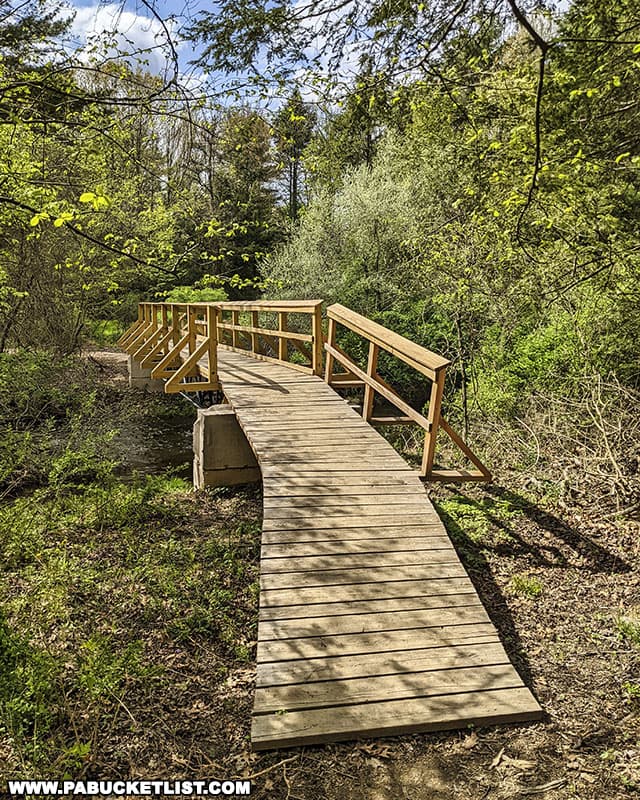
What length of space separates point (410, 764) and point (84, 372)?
13.9 m

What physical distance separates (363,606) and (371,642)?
276mm

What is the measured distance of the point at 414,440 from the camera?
8.99 metres

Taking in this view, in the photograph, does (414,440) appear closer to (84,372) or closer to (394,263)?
(394,263)

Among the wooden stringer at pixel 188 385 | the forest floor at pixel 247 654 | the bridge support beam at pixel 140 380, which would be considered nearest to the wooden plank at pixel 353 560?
the forest floor at pixel 247 654

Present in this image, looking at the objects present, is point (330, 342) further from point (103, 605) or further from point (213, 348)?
point (103, 605)

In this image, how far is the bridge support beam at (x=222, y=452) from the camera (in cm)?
693

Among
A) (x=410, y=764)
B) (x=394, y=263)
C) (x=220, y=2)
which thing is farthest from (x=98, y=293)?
(x=410, y=764)

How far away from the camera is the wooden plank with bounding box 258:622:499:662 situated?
10.2ft

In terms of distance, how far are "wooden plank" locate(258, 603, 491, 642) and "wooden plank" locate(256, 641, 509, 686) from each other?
0.58ft

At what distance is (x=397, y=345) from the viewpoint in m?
5.64

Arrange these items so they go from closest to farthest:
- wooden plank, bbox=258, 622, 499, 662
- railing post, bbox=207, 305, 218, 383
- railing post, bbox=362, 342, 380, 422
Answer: wooden plank, bbox=258, 622, 499, 662, railing post, bbox=362, 342, 380, 422, railing post, bbox=207, 305, 218, 383

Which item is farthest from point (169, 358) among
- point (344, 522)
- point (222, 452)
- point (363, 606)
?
point (363, 606)

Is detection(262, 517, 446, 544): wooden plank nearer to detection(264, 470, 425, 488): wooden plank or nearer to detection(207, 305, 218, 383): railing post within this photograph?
detection(264, 470, 425, 488): wooden plank

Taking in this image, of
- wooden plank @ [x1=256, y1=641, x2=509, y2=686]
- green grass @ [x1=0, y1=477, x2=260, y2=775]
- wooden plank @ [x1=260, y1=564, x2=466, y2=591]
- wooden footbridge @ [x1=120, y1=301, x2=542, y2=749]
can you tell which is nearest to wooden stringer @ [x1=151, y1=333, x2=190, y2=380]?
green grass @ [x1=0, y1=477, x2=260, y2=775]
